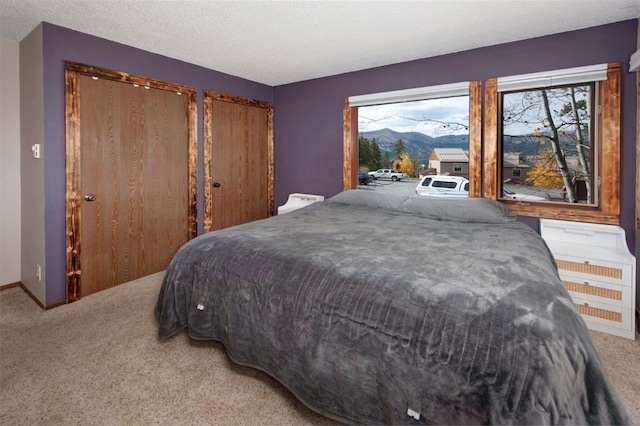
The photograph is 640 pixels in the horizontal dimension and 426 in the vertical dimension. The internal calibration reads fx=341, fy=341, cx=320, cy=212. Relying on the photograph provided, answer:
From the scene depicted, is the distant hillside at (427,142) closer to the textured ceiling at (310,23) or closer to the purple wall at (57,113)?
the textured ceiling at (310,23)

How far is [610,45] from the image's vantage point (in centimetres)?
278

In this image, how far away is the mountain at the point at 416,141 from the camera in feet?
11.9

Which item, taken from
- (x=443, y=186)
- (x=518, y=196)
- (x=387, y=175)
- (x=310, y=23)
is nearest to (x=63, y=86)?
(x=310, y=23)

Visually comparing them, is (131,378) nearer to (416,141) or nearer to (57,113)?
(57,113)

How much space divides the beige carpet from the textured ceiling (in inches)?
91.4

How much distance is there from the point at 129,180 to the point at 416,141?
307 cm

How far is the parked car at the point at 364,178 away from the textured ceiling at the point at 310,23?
138cm

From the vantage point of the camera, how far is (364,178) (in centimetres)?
433

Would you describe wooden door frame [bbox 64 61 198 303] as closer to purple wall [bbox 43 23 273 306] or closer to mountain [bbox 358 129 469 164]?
purple wall [bbox 43 23 273 306]

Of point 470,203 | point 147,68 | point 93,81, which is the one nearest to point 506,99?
point 470,203

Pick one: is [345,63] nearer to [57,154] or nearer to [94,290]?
[57,154]

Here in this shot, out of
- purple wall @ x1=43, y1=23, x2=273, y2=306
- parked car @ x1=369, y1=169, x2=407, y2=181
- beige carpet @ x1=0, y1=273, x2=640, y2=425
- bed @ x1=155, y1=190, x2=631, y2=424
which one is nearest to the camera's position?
bed @ x1=155, y1=190, x2=631, y2=424

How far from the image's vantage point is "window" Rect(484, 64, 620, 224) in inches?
111

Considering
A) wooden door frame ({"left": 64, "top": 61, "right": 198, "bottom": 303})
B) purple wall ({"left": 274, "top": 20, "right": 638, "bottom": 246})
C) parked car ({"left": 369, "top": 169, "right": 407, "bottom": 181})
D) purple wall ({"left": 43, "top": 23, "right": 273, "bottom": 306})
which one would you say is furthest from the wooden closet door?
parked car ({"left": 369, "top": 169, "right": 407, "bottom": 181})
